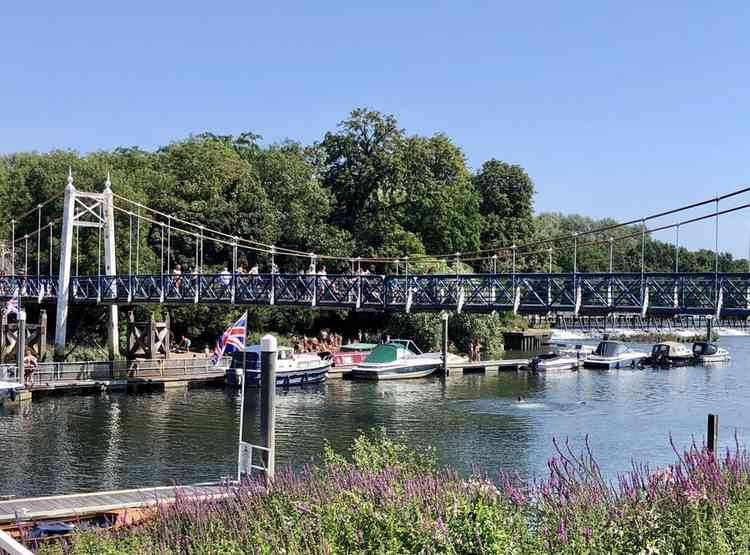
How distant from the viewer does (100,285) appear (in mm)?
52719

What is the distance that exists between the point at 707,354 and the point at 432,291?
3379 cm

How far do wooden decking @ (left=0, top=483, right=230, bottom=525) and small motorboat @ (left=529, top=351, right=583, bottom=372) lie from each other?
44014 mm

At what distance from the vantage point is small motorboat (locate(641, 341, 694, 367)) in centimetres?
6738

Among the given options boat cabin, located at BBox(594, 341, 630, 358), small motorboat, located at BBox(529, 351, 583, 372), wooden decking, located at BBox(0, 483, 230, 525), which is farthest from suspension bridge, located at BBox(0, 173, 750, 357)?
wooden decking, located at BBox(0, 483, 230, 525)

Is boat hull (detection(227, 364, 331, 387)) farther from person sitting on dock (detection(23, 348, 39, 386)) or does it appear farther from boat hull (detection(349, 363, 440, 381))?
person sitting on dock (detection(23, 348, 39, 386))

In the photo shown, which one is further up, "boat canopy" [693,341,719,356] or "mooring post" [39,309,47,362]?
"mooring post" [39,309,47,362]

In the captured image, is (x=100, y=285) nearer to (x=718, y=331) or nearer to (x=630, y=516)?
(x=630, y=516)

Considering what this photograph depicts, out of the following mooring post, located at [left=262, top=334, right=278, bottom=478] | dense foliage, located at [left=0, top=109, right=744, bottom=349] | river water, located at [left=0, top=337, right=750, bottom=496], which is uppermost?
dense foliage, located at [left=0, top=109, right=744, bottom=349]

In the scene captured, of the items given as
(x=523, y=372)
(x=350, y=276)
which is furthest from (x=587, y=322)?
(x=350, y=276)

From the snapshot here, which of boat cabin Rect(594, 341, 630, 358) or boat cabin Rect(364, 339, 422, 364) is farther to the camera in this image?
boat cabin Rect(594, 341, 630, 358)

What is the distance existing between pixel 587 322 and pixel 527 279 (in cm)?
7603

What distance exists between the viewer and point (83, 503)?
19.3 m

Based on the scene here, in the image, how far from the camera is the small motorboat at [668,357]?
6738cm

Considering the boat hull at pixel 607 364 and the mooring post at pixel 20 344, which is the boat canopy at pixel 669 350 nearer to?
the boat hull at pixel 607 364
